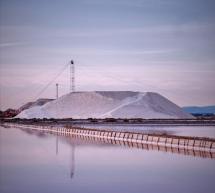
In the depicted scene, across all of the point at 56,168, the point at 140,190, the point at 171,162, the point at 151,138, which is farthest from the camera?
the point at 151,138

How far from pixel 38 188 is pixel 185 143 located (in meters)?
14.7

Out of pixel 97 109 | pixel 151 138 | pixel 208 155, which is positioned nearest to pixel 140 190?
pixel 208 155

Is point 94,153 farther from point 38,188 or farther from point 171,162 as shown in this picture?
point 38,188

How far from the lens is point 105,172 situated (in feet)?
56.5

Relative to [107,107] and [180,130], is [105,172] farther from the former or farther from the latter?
[107,107]

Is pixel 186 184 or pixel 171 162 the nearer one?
pixel 186 184

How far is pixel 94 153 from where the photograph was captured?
24.6 m

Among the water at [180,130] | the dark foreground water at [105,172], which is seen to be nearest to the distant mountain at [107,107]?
the water at [180,130]

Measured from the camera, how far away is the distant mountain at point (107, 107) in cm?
10900

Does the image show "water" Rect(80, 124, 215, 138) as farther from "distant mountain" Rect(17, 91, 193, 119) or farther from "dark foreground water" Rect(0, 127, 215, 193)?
"distant mountain" Rect(17, 91, 193, 119)

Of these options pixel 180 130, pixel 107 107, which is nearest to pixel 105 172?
pixel 180 130

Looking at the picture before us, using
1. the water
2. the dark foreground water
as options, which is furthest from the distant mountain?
the dark foreground water

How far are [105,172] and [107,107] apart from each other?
9653cm

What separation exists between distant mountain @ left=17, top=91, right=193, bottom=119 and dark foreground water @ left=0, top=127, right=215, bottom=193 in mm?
83527
